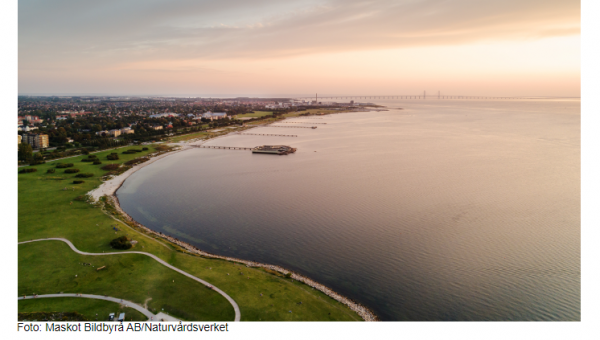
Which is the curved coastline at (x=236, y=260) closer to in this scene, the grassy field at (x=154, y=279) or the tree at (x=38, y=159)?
the grassy field at (x=154, y=279)

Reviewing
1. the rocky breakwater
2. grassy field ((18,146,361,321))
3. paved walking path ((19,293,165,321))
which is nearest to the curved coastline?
the rocky breakwater

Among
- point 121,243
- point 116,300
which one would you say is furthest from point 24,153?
point 116,300

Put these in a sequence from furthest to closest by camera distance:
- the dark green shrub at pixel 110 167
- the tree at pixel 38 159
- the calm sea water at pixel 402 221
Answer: the tree at pixel 38 159 → the dark green shrub at pixel 110 167 → the calm sea water at pixel 402 221

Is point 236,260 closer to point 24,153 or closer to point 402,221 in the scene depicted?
point 402,221

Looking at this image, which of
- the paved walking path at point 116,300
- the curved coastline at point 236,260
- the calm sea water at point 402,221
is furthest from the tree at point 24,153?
the paved walking path at point 116,300

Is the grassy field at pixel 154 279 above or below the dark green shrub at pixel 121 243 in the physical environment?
below

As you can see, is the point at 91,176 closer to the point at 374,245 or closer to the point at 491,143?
the point at 374,245

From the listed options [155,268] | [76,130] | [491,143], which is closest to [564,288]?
[155,268]
